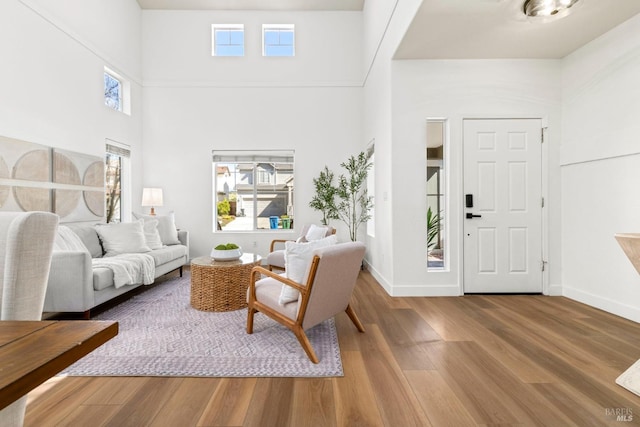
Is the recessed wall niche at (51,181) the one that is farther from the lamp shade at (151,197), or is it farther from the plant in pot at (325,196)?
the plant in pot at (325,196)

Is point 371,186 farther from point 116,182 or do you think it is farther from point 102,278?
point 116,182

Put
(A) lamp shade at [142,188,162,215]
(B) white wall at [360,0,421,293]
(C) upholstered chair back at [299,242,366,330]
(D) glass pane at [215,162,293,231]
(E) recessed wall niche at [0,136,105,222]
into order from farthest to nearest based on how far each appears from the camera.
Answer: (D) glass pane at [215,162,293,231], (A) lamp shade at [142,188,162,215], (B) white wall at [360,0,421,293], (E) recessed wall niche at [0,136,105,222], (C) upholstered chair back at [299,242,366,330]

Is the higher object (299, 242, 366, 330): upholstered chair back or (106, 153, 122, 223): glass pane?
(106, 153, 122, 223): glass pane

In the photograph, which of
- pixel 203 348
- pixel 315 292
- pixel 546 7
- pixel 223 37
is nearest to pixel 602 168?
pixel 546 7

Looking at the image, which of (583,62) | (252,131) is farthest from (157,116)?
(583,62)

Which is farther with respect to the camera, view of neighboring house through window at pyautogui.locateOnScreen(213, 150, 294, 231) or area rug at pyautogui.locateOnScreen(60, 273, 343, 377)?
view of neighboring house through window at pyautogui.locateOnScreen(213, 150, 294, 231)

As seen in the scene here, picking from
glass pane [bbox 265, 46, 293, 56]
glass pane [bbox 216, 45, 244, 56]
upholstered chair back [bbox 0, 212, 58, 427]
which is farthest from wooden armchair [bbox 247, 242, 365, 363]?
glass pane [bbox 216, 45, 244, 56]

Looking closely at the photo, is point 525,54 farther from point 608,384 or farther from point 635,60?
point 608,384

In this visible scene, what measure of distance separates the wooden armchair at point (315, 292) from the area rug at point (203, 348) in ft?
0.52

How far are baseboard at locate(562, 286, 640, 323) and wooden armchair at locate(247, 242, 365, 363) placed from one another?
2.50 metres

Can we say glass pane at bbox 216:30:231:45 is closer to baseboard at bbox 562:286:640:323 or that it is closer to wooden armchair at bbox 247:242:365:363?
wooden armchair at bbox 247:242:365:363

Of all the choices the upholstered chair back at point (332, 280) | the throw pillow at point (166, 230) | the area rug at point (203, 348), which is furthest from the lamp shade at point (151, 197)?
the upholstered chair back at point (332, 280)

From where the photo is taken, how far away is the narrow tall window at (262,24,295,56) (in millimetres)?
5727

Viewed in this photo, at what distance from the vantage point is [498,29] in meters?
2.94
